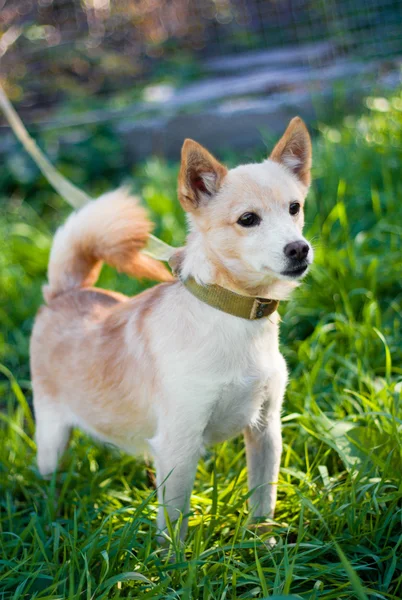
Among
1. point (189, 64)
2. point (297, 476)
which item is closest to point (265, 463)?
point (297, 476)

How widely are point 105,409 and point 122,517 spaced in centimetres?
38

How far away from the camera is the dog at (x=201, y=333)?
6.52 ft

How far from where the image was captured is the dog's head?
191 cm

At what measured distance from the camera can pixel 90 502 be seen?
244 cm

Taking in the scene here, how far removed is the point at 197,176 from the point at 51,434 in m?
1.17

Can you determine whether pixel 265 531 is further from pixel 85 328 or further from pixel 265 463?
pixel 85 328

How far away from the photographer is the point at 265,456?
2.26 metres

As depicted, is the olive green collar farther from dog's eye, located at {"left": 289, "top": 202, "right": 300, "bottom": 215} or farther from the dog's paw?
the dog's paw

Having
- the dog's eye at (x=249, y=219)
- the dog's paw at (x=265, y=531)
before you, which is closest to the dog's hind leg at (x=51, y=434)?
the dog's paw at (x=265, y=531)

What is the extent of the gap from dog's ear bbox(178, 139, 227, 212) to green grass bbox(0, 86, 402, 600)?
36.0 inches

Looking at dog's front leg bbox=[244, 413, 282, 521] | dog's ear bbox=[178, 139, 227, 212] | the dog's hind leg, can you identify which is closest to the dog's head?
dog's ear bbox=[178, 139, 227, 212]

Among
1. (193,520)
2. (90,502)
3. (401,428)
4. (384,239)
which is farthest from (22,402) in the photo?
(384,239)

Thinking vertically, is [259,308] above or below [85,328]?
above

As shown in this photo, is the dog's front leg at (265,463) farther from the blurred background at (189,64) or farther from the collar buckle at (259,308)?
the blurred background at (189,64)
